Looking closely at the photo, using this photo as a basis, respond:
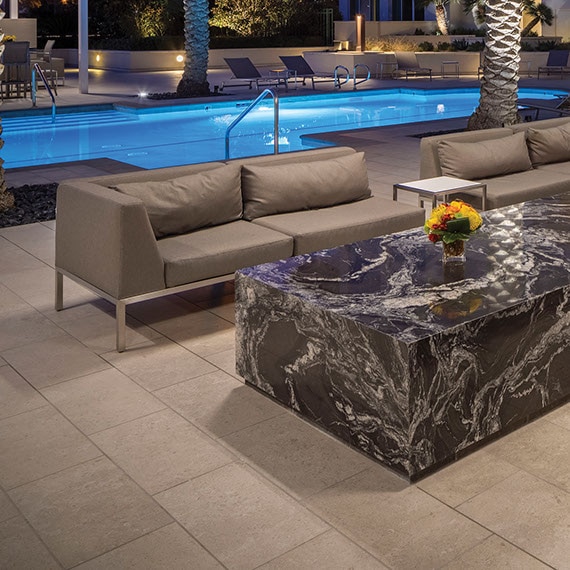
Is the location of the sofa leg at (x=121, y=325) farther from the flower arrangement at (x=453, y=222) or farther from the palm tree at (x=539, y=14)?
the palm tree at (x=539, y=14)

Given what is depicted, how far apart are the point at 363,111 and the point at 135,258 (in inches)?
576

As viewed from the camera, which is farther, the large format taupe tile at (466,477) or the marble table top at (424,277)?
the marble table top at (424,277)

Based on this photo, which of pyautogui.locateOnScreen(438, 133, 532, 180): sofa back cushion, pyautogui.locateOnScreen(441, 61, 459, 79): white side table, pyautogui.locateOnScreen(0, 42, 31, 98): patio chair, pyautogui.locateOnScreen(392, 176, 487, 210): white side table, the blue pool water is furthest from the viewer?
pyautogui.locateOnScreen(441, 61, 459, 79): white side table

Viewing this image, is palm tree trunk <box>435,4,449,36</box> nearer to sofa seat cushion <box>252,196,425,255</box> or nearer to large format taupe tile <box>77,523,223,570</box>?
sofa seat cushion <box>252,196,425,255</box>

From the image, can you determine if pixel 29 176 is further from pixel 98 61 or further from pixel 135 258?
pixel 98 61

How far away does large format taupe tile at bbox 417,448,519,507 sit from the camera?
371 centimetres

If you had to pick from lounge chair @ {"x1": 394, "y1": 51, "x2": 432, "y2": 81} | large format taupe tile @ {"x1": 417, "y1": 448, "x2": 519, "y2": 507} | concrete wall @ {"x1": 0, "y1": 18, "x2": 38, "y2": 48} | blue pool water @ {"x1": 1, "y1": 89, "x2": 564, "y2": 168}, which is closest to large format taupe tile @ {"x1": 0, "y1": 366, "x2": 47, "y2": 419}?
large format taupe tile @ {"x1": 417, "y1": 448, "x2": 519, "y2": 507}

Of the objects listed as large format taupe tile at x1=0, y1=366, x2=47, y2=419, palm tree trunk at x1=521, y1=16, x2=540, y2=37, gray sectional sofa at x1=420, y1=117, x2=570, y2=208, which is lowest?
large format taupe tile at x1=0, y1=366, x2=47, y2=419

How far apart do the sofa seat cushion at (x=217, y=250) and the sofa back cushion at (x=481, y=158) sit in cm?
234

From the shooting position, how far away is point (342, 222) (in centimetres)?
632

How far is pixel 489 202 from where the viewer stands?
7.41 m

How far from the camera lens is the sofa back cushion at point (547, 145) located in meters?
8.49

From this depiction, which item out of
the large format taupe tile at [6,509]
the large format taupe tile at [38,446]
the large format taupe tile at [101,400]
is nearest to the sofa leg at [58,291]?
the large format taupe tile at [101,400]

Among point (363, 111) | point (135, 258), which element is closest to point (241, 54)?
point (363, 111)
